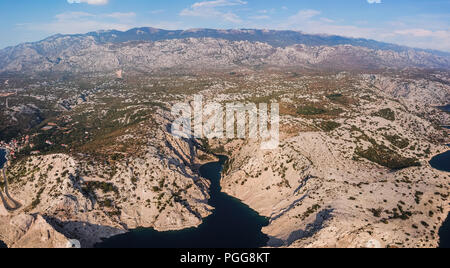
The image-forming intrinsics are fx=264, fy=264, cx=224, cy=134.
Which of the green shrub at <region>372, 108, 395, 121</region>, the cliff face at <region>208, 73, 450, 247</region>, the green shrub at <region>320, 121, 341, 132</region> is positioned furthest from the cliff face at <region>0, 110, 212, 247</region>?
the green shrub at <region>372, 108, 395, 121</region>

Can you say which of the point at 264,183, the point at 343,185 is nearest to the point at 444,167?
the point at 343,185

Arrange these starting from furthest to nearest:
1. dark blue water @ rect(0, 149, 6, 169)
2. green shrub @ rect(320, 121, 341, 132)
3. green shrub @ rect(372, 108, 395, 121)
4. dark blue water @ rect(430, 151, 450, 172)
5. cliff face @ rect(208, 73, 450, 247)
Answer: green shrub @ rect(372, 108, 395, 121) < green shrub @ rect(320, 121, 341, 132) < dark blue water @ rect(0, 149, 6, 169) < dark blue water @ rect(430, 151, 450, 172) < cliff face @ rect(208, 73, 450, 247)

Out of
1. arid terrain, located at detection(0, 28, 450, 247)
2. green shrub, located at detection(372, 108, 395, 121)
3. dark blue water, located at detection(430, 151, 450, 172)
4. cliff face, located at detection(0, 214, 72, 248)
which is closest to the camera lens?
cliff face, located at detection(0, 214, 72, 248)

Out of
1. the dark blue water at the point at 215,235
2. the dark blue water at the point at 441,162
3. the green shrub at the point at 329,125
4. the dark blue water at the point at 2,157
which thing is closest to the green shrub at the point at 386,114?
the dark blue water at the point at 441,162

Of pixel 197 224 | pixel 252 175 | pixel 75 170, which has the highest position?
pixel 75 170

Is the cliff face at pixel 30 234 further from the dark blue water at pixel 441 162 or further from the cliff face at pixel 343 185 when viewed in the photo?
the dark blue water at pixel 441 162

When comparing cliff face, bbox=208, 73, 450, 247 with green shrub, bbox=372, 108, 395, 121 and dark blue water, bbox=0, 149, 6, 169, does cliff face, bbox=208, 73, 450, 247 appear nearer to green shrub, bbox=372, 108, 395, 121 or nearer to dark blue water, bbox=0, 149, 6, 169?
green shrub, bbox=372, 108, 395, 121
